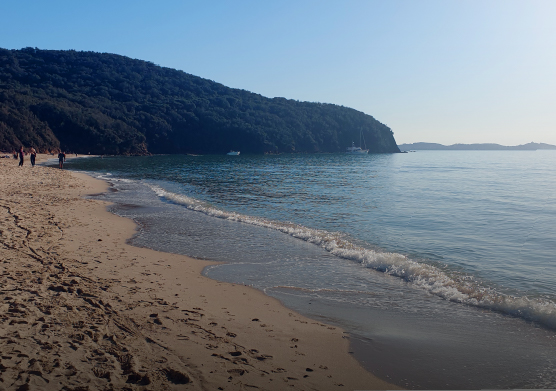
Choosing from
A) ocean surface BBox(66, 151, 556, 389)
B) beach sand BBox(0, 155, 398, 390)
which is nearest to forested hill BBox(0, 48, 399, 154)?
ocean surface BBox(66, 151, 556, 389)

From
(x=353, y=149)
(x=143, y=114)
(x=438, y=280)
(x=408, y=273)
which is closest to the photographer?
(x=438, y=280)

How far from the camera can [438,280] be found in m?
7.48

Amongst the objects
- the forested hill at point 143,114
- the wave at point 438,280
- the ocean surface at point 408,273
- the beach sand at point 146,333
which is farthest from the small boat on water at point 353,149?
the beach sand at point 146,333

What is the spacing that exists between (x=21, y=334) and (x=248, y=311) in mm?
2816

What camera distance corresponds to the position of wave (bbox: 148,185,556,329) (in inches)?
237

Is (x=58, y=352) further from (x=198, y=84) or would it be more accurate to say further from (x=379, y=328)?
(x=198, y=84)

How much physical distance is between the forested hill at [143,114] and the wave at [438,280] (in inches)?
3097

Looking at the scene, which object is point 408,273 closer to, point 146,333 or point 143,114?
point 146,333

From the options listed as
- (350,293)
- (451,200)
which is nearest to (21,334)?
(350,293)

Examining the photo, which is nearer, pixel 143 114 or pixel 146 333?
pixel 146 333

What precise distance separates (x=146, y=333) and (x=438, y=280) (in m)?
5.48

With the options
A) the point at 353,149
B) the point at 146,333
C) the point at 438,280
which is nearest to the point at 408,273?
the point at 438,280

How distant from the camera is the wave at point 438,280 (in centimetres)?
603

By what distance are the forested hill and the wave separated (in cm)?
7868
